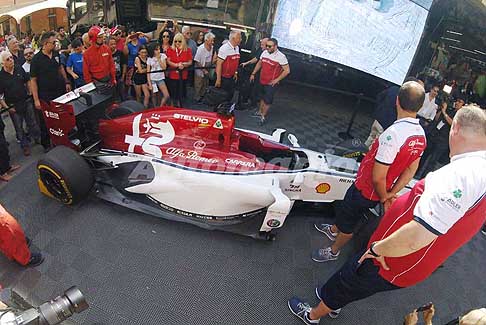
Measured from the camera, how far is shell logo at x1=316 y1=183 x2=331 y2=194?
10.6ft

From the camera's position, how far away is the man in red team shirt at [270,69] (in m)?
5.36

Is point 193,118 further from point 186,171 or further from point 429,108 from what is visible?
point 429,108

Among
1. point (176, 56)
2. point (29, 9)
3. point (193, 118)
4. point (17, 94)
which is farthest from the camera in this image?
point (29, 9)

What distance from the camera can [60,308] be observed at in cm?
169

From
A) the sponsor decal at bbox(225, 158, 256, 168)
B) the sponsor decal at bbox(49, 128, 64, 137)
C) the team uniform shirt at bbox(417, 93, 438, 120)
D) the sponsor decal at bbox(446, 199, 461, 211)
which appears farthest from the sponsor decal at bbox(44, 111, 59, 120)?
the team uniform shirt at bbox(417, 93, 438, 120)

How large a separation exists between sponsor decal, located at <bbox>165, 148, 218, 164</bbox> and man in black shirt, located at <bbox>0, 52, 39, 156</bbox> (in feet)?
6.37

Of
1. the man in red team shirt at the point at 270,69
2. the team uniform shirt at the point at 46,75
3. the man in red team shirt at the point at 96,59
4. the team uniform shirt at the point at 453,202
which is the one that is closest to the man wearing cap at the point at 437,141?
the man in red team shirt at the point at 270,69

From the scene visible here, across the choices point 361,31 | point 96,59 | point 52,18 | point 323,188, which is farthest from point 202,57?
point 52,18

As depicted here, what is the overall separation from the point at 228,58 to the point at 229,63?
0.26 ft

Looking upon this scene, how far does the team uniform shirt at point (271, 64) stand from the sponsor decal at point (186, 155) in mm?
2713

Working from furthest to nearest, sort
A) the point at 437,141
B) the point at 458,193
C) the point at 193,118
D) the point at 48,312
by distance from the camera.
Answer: the point at 437,141 < the point at 193,118 < the point at 48,312 < the point at 458,193

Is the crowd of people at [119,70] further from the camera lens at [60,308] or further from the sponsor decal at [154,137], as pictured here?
the camera lens at [60,308]

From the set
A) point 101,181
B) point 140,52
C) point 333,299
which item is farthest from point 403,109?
point 140,52

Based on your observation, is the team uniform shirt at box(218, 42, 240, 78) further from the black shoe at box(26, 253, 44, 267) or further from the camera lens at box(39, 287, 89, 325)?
the camera lens at box(39, 287, 89, 325)
